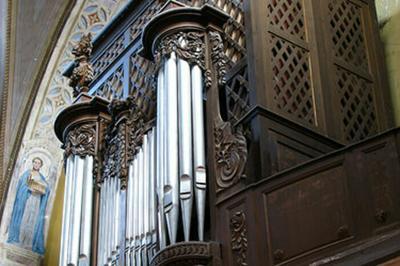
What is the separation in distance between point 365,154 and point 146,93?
293 centimetres

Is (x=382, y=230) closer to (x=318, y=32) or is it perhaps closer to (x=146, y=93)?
(x=318, y=32)

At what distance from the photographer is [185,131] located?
7406 mm

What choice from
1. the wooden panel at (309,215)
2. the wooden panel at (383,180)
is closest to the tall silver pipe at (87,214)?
the wooden panel at (309,215)

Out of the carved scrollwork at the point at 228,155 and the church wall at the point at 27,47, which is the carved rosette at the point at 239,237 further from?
the church wall at the point at 27,47

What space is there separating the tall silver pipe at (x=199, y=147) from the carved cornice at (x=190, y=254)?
0.14 meters

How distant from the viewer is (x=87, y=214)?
8.48 metres

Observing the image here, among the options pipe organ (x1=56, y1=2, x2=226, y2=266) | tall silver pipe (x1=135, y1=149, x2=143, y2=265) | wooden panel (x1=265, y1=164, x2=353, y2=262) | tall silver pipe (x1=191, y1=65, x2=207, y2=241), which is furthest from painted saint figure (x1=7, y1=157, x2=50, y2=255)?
wooden panel (x1=265, y1=164, x2=353, y2=262)

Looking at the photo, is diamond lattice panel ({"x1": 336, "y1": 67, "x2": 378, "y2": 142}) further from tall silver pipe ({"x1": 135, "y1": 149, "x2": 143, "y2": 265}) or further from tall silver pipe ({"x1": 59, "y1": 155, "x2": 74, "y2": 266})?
tall silver pipe ({"x1": 59, "y1": 155, "x2": 74, "y2": 266})

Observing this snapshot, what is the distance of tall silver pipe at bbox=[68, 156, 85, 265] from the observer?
830 centimetres

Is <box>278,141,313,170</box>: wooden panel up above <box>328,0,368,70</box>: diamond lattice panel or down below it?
below

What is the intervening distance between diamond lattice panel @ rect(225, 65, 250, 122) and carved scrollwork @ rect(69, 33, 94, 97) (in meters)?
2.14

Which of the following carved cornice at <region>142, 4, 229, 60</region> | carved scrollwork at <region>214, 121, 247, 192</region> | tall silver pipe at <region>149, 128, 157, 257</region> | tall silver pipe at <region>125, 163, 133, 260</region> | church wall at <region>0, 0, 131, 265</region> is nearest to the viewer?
carved scrollwork at <region>214, 121, 247, 192</region>

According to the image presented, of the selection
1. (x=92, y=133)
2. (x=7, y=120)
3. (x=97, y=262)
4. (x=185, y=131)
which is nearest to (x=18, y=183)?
(x=7, y=120)

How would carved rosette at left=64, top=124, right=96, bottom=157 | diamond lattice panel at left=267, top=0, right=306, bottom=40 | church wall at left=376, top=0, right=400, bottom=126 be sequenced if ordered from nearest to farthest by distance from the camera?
diamond lattice panel at left=267, top=0, right=306, bottom=40
church wall at left=376, top=0, right=400, bottom=126
carved rosette at left=64, top=124, right=96, bottom=157
